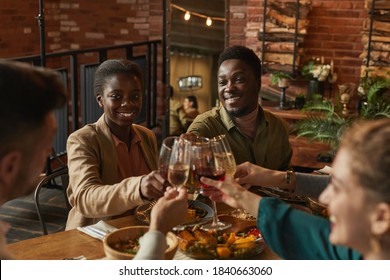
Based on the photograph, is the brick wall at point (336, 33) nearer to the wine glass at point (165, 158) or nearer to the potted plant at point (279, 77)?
the potted plant at point (279, 77)

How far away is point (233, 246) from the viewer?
1.58 meters

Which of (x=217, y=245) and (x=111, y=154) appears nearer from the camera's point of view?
(x=217, y=245)

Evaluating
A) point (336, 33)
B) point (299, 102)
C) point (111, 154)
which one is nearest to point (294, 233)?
point (111, 154)

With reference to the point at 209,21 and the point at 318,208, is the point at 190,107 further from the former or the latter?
the point at 318,208

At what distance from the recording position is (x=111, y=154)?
82.1 inches

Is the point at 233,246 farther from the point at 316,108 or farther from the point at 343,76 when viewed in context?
the point at 343,76

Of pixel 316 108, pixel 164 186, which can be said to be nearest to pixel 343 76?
pixel 316 108

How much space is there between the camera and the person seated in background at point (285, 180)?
1877mm

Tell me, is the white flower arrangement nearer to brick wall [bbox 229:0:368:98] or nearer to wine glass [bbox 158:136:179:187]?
brick wall [bbox 229:0:368:98]

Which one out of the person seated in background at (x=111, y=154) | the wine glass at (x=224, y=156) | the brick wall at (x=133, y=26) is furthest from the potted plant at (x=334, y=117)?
the wine glass at (x=224, y=156)

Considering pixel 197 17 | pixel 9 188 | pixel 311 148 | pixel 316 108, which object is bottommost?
pixel 311 148

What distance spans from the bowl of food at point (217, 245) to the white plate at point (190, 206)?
0.17 meters

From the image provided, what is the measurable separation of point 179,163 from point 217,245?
0.83 feet
